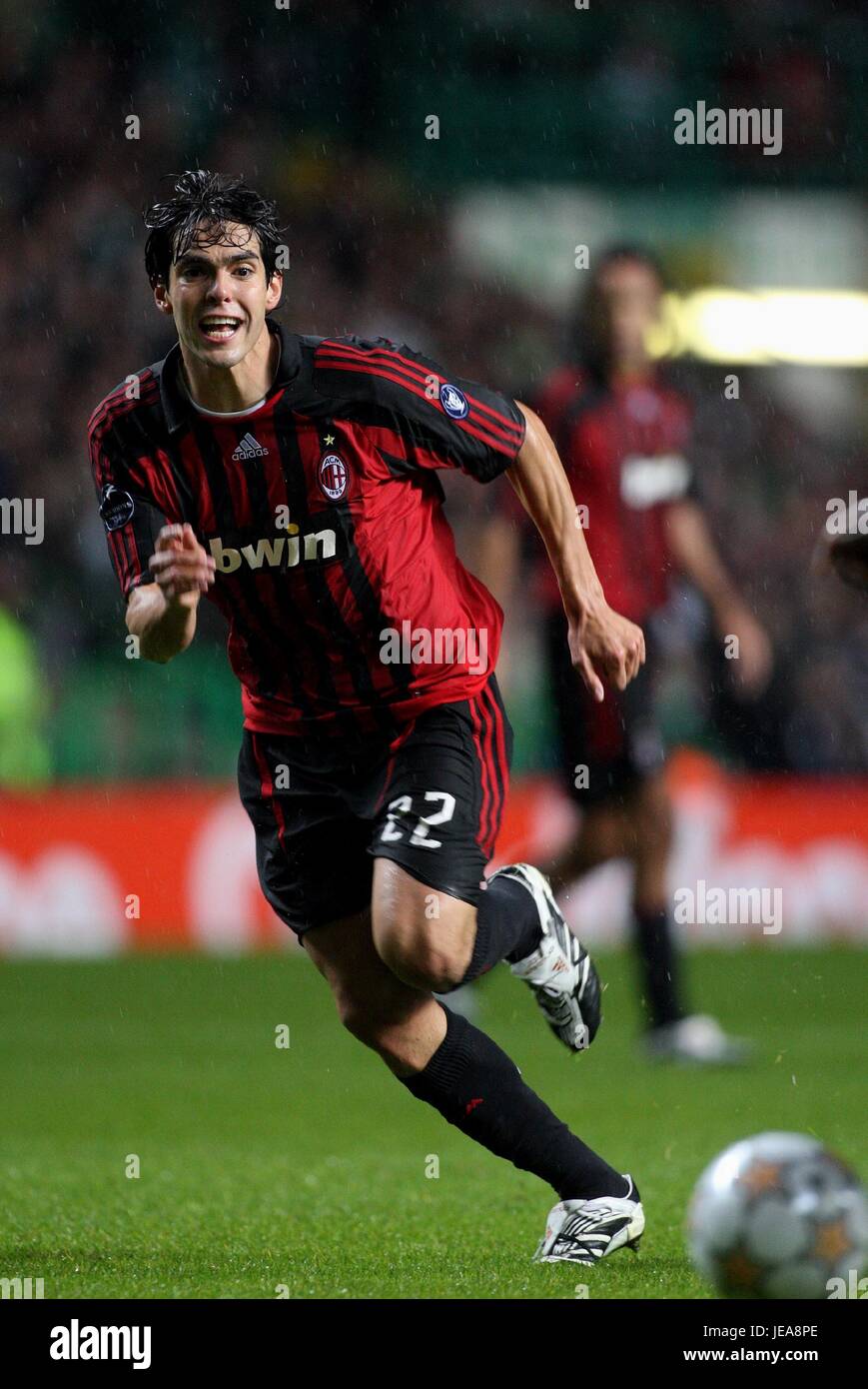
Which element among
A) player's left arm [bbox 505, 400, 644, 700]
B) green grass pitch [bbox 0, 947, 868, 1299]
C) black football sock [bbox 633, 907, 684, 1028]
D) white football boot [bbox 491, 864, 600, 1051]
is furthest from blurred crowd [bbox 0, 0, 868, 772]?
player's left arm [bbox 505, 400, 644, 700]

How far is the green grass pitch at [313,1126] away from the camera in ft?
11.7

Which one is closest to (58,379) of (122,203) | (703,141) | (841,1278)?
(122,203)

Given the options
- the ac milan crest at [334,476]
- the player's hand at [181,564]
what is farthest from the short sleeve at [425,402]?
the player's hand at [181,564]

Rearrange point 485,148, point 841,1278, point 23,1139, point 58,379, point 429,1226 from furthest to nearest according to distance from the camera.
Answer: point 485,148 < point 58,379 < point 23,1139 < point 429,1226 < point 841,1278

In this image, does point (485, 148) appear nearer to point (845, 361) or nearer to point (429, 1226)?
point (845, 361)

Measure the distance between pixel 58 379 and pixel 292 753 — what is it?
29.0ft

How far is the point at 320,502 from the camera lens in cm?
373

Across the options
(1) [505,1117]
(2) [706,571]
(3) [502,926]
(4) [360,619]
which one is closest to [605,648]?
(4) [360,619]

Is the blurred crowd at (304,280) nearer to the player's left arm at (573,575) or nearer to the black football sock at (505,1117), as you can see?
the player's left arm at (573,575)

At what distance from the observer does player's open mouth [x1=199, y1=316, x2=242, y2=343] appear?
11.7 ft

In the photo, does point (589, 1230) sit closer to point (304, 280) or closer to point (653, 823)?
point (653, 823)

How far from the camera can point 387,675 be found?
150 inches

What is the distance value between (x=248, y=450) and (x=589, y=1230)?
1.60 metres

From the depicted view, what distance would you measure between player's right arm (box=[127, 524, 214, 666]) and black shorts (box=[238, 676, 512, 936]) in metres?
0.39
